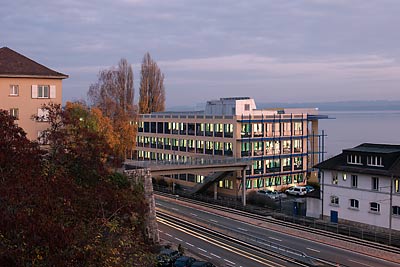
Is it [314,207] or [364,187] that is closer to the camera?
[364,187]

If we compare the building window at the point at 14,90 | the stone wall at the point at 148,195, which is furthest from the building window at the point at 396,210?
the building window at the point at 14,90

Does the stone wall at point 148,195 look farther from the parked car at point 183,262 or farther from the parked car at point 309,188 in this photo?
the parked car at point 309,188

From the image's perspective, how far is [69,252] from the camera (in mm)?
13172

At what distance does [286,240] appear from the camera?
146ft

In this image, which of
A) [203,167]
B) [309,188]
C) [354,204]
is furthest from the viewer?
[309,188]

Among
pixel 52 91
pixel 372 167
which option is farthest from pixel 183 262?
pixel 372 167

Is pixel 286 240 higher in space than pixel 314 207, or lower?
lower

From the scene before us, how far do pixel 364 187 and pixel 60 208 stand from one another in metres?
38.4

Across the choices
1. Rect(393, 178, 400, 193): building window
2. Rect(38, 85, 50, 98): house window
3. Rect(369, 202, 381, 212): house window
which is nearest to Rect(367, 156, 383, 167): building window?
Rect(393, 178, 400, 193): building window

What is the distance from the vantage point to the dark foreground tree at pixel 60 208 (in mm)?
→ 12969

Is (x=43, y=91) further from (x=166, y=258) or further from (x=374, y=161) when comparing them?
(x=374, y=161)

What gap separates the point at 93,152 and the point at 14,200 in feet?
37.6

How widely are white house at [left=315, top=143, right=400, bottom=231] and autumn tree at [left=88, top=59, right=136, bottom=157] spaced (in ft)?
88.5

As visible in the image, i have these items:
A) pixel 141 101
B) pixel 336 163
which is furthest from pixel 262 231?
pixel 141 101
